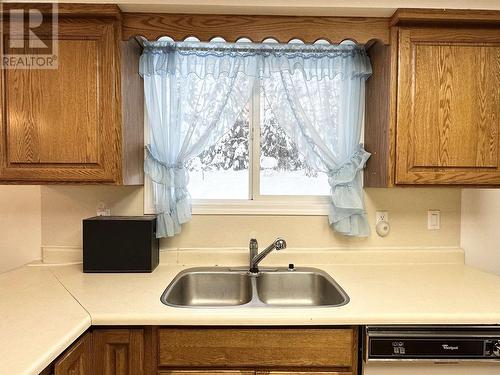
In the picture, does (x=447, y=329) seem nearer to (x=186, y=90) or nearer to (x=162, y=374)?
(x=162, y=374)

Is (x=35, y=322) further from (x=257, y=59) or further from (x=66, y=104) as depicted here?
(x=257, y=59)

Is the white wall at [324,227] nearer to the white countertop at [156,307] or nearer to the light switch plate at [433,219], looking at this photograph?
the light switch plate at [433,219]

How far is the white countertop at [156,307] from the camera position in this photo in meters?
1.06

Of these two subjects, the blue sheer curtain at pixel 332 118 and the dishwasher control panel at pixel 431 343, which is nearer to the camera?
the dishwasher control panel at pixel 431 343

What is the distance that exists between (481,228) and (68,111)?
222 cm

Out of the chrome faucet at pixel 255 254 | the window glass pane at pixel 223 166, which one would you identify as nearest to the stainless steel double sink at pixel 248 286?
the chrome faucet at pixel 255 254

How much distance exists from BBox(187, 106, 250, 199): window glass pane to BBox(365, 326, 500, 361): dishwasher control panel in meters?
1.07

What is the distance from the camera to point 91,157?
1.57 metres

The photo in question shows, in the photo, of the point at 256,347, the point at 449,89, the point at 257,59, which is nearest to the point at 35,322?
the point at 256,347

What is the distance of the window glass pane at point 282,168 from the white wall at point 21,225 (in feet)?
4.30

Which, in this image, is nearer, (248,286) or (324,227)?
(248,286)

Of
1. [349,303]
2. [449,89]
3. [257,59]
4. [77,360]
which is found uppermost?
[257,59]

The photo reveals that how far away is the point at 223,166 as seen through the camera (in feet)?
6.60

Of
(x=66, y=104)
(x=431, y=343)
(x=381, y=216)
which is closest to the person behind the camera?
(x=431, y=343)
